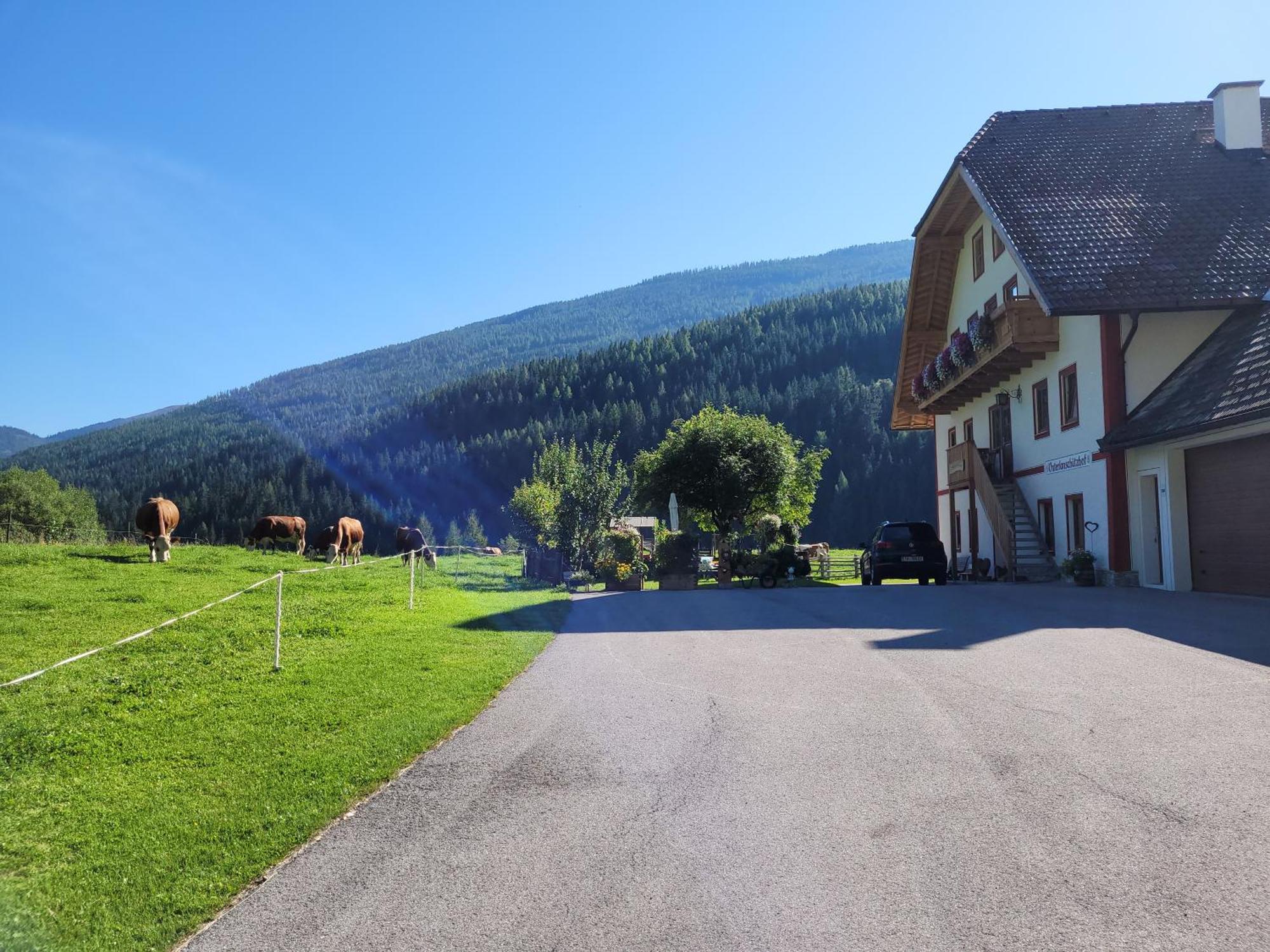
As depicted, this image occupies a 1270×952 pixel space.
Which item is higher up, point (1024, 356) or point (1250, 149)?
point (1250, 149)

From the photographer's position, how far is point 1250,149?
2494 centimetres

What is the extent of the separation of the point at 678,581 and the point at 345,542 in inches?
569

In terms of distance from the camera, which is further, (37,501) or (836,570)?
(37,501)

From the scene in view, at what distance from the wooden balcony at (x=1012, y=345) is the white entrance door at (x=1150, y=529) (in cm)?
454

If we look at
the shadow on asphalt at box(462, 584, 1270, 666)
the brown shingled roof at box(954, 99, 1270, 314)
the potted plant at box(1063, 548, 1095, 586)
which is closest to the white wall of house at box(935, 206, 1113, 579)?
the potted plant at box(1063, 548, 1095, 586)

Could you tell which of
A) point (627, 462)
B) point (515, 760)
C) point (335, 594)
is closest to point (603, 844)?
point (515, 760)

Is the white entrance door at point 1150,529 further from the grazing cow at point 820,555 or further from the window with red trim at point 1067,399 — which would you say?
the grazing cow at point 820,555

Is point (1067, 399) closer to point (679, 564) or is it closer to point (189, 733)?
point (679, 564)

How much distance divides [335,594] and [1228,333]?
18.5 metres

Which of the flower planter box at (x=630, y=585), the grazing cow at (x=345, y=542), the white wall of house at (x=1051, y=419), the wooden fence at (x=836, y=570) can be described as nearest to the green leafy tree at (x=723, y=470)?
the wooden fence at (x=836, y=570)

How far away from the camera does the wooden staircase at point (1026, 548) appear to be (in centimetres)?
2434

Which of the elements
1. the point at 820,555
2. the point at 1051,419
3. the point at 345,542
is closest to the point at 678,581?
the point at 1051,419

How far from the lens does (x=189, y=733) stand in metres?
7.07

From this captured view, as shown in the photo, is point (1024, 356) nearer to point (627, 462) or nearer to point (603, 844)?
point (603, 844)
